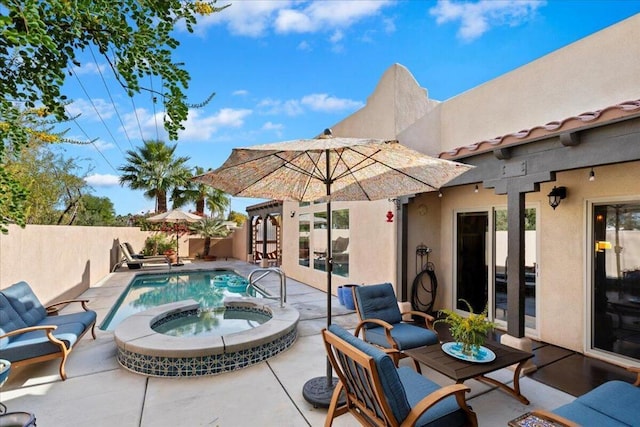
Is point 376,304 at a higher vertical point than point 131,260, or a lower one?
higher

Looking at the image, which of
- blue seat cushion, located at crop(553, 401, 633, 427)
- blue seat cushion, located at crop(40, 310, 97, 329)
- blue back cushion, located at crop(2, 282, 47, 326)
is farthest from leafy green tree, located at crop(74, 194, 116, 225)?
blue seat cushion, located at crop(553, 401, 633, 427)

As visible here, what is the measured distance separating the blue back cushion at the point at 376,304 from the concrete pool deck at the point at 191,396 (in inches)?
37.8

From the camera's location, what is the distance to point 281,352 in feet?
16.9

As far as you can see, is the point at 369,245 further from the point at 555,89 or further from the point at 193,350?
the point at 193,350

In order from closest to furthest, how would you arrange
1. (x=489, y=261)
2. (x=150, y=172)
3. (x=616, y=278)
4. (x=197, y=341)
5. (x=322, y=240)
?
1. (x=197, y=341)
2. (x=616, y=278)
3. (x=489, y=261)
4. (x=322, y=240)
5. (x=150, y=172)

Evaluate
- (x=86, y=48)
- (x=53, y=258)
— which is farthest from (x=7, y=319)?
(x=86, y=48)

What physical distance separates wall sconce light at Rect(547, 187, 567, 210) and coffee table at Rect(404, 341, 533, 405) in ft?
9.20

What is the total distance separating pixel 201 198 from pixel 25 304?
17115mm

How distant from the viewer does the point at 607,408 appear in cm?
272

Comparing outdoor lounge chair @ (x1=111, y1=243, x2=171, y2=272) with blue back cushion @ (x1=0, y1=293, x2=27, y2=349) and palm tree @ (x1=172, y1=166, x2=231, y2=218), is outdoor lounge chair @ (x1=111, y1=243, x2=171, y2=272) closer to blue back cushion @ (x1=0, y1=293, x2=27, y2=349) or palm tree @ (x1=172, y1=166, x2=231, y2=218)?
palm tree @ (x1=172, y1=166, x2=231, y2=218)

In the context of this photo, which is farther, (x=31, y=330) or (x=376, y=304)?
(x=376, y=304)

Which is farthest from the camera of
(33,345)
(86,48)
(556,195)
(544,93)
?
(544,93)

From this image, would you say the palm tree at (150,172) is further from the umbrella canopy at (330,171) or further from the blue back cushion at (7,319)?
the umbrella canopy at (330,171)

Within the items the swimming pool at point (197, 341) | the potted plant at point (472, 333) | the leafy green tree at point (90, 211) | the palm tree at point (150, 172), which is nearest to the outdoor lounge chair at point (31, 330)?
the swimming pool at point (197, 341)
